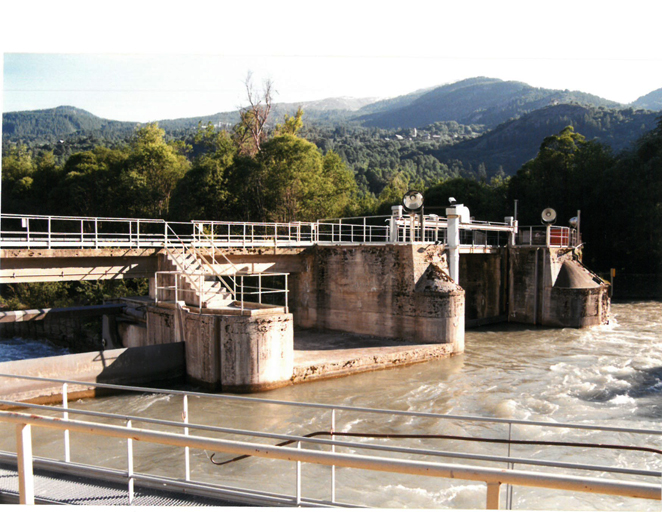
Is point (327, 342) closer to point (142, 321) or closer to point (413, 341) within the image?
point (413, 341)

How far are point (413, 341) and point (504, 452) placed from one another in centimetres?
1008

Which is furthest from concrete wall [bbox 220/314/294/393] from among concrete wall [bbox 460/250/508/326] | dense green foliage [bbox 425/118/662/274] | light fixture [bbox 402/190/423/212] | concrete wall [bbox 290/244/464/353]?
dense green foliage [bbox 425/118/662/274]

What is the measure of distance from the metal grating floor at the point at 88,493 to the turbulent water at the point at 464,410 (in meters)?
4.46

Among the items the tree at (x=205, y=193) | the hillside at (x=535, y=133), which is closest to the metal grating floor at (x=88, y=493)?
the tree at (x=205, y=193)

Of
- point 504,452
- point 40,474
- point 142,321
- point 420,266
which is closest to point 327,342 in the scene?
point 420,266

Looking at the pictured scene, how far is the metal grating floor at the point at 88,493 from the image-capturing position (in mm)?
4176

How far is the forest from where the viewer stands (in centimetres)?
3947

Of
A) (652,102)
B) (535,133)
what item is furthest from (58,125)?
(652,102)

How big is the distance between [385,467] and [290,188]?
1477 inches

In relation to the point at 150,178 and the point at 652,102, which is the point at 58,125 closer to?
the point at 150,178

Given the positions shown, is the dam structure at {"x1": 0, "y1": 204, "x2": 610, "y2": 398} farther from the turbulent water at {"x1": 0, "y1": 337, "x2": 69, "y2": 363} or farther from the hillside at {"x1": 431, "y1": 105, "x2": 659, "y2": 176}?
the hillside at {"x1": 431, "y1": 105, "x2": 659, "y2": 176}

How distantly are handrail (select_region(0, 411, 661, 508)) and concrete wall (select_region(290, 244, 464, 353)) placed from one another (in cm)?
1832

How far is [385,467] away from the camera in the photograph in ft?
8.40

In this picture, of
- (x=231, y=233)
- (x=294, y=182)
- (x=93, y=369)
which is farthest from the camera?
(x=231, y=233)
